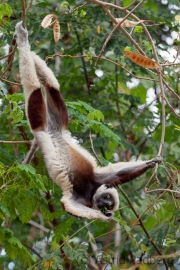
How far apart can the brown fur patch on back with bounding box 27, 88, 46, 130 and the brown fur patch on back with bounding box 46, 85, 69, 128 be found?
365 mm

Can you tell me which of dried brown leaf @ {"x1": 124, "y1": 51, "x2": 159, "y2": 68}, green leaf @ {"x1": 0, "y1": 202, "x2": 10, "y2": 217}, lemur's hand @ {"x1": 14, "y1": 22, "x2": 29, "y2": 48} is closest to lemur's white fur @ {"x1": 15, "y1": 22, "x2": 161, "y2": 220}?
lemur's hand @ {"x1": 14, "y1": 22, "x2": 29, "y2": 48}

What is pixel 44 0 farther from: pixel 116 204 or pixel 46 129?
pixel 116 204

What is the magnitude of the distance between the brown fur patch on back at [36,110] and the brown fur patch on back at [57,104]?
0.37 metres

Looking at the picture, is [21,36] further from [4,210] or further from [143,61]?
[4,210]

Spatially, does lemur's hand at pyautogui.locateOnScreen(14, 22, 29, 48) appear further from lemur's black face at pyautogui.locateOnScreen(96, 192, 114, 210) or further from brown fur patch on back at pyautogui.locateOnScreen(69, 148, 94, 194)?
lemur's black face at pyautogui.locateOnScreen(96, 192, 114, 210)

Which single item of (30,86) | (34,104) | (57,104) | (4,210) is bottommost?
(4,210)

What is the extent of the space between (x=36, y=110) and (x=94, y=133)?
292cm

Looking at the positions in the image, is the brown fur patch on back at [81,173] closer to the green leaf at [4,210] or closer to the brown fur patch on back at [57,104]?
the brown fur patch on back at [57,104]

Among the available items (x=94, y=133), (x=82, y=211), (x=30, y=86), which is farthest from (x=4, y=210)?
(x=94, y=133)

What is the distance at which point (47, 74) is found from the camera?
7074 mm

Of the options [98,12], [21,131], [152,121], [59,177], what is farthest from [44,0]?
[59,177]

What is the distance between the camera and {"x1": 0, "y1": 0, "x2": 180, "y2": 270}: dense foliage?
6.22 meters

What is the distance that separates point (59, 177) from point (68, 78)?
142 inches

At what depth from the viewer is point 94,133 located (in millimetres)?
9477
